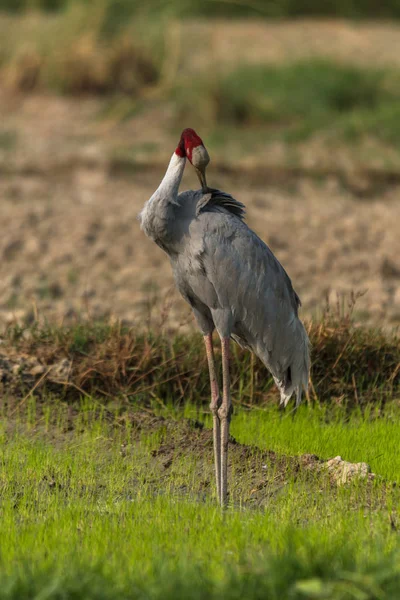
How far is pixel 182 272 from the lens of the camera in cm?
528

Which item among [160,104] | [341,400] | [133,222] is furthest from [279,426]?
[160,104]

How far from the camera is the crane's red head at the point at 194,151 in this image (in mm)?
5176

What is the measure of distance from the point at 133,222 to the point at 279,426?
511cm

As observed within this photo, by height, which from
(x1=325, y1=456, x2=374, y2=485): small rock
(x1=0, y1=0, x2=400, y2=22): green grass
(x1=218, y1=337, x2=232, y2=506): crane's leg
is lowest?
(x1=325, y1=456, x2=374, y2=485): small rock

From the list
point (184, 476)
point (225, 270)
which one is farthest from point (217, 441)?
point (225, 270)

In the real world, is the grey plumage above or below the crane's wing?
below

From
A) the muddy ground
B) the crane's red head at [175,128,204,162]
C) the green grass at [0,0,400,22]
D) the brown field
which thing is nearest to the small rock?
the crane's red head at [175,128,204,162]

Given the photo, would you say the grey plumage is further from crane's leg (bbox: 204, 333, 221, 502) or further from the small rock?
the small rock

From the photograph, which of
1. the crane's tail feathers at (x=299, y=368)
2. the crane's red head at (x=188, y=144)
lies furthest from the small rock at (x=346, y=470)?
the crane's red head at (x=188, y=144)

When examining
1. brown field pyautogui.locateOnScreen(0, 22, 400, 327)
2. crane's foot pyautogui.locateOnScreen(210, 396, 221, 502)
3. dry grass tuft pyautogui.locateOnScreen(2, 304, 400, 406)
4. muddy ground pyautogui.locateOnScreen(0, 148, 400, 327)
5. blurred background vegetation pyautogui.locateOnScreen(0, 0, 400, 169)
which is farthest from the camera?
blurred background vegetation pyautogui.locateOnScreen(0, 0, 400, 169)

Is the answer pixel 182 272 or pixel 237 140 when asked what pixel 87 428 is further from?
pixel 237 140

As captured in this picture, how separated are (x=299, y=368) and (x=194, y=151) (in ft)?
4.04

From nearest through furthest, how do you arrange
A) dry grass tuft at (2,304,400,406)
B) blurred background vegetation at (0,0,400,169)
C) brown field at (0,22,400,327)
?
dry grass tuft at (2,304,400,406), brown field at (0,22,400,327), blurred background vegetation at (0,0,400,169)

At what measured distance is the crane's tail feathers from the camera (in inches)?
221
